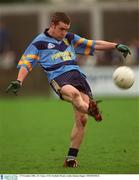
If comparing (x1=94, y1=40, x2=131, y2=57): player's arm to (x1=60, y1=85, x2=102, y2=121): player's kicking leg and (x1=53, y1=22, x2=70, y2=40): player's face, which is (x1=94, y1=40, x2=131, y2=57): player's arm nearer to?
(x1=53, y1=22, x2=70, y2=40): player's face

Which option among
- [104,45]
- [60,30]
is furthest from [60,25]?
[104,45]

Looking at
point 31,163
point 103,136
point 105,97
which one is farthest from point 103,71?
point 31,163

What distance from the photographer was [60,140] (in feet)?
52.5

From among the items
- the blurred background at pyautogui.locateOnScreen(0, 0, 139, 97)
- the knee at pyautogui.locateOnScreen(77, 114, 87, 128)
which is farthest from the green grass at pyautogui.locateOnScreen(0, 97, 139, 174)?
the blurred background at pyautogui.locateOnScreen(0, 0, 139, 97)

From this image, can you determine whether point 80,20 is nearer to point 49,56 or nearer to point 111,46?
point 111,46

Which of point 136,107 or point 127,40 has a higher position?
point 127,40

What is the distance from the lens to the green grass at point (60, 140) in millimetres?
11914

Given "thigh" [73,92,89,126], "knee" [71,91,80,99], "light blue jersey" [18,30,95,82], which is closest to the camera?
"knee" [71,91,80,99]

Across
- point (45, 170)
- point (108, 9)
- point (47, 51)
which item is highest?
point (108, 9)

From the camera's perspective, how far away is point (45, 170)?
1157 centimetres

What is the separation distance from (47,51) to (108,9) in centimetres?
2419

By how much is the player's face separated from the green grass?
1837mm

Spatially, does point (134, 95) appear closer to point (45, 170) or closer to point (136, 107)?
point (136, 107)

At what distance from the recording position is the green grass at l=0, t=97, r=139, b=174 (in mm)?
11914
